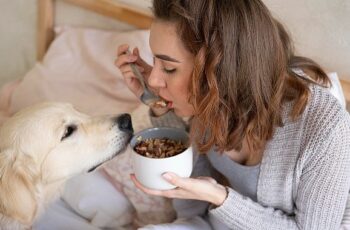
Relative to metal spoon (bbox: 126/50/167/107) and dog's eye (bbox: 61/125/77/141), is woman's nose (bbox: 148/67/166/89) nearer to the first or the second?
metal spoon (bbox: 126/50/167/107)

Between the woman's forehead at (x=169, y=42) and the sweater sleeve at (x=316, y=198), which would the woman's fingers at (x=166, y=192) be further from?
the woman's forehead at (x=169, y=42)

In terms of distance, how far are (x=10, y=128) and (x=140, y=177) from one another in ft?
1.35

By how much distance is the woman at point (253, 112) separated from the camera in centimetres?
89

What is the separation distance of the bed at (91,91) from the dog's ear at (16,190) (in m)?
0.35

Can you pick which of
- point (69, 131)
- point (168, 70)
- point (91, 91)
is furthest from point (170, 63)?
point (91, 91)

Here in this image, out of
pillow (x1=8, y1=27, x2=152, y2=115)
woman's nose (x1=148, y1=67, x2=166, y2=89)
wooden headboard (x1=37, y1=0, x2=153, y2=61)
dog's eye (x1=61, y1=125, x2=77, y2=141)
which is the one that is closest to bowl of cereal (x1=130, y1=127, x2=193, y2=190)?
woman's nose (x1=148, y1=67, x2=166, y2=89)

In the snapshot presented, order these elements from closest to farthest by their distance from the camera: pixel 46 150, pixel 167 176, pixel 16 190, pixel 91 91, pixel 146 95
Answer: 1. pixel 167 176
2. pixel 16 190
3. pixel 46 150
4. pixel 146 95
5. pixel 91 91

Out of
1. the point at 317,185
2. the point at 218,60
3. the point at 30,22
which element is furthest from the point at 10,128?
the point at 30,22

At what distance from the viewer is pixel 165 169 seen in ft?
2.91

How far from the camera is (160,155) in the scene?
935 mm

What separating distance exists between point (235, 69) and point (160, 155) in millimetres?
251

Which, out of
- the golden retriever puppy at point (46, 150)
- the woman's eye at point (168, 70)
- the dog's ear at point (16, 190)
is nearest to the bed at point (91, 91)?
the golden retriever puppy at point (46, 150)

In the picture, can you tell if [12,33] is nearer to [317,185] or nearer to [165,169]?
[165,169]

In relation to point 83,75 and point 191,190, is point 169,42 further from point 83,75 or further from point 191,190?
point 83,75
